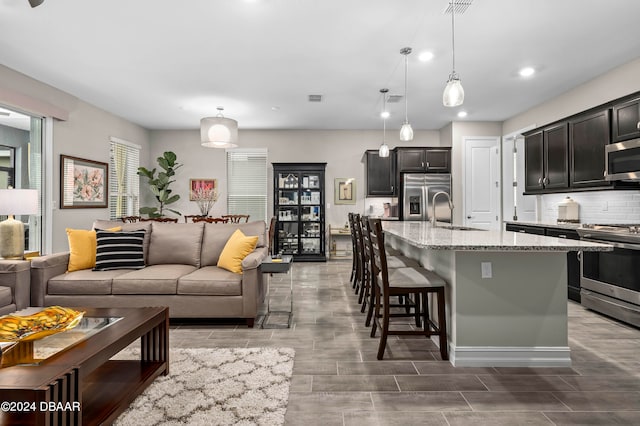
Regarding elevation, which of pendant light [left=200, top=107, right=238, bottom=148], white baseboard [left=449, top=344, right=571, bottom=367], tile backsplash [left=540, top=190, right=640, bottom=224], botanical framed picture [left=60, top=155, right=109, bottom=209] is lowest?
white baseboard [left=449, top=344, right=571, bottom=367]

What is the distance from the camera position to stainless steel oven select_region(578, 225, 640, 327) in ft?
11.1

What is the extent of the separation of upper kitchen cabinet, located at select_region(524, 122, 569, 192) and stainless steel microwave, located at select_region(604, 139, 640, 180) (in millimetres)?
755

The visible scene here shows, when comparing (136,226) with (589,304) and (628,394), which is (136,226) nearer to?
(628,394)

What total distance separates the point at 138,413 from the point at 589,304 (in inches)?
171

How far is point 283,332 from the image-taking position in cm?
333

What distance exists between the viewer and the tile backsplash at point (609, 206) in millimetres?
4340

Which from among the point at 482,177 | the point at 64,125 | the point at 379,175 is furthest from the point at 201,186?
the point at 482,177

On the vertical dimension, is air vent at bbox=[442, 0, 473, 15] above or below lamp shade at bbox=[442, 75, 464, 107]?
above

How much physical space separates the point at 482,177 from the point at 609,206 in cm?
273

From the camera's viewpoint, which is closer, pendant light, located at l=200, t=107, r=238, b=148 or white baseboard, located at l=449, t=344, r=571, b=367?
white baseboard, located at l=449, t=344, r=571, b=367

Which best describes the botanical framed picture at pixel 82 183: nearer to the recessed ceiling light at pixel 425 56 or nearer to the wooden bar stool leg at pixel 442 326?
the recessed ceiling light at pixel 425 56

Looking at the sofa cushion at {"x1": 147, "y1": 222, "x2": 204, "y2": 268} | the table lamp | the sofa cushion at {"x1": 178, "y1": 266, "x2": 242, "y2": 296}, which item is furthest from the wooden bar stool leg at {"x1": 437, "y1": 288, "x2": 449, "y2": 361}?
the table lamp

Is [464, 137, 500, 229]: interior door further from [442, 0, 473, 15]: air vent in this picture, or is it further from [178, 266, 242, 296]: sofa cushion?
[178, 266, 242, 296]: sofa cushion

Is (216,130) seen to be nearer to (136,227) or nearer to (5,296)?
(136,227)
